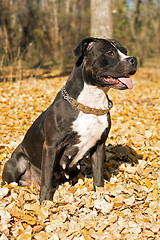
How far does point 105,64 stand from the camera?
2.60 metres

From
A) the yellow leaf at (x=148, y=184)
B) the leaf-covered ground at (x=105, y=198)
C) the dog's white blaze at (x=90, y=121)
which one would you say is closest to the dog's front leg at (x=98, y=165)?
the leaf-covered ground at (x=105, y=198)

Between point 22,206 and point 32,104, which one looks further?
point 32,104

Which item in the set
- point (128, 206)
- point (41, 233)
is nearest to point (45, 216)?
point (41, 233)

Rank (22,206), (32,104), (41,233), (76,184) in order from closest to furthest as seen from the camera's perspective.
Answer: (41,233) < (22,206) < (76,184) < (32,104)

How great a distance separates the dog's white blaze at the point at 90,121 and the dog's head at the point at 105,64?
10 centimetres

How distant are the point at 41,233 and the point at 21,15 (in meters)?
13.7

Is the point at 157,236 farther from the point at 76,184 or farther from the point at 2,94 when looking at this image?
the point at 2,94

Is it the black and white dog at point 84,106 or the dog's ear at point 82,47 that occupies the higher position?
the dog's ear at point 82,47

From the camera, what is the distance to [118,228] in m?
2.41

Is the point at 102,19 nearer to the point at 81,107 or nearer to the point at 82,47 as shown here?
the point at 82,47

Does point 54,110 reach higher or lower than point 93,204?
higher

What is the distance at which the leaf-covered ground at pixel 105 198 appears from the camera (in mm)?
2348

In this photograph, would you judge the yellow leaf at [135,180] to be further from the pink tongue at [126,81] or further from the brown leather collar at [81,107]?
the pink tongue at [126,81]

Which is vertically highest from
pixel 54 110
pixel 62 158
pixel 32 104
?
pixel 54 110
